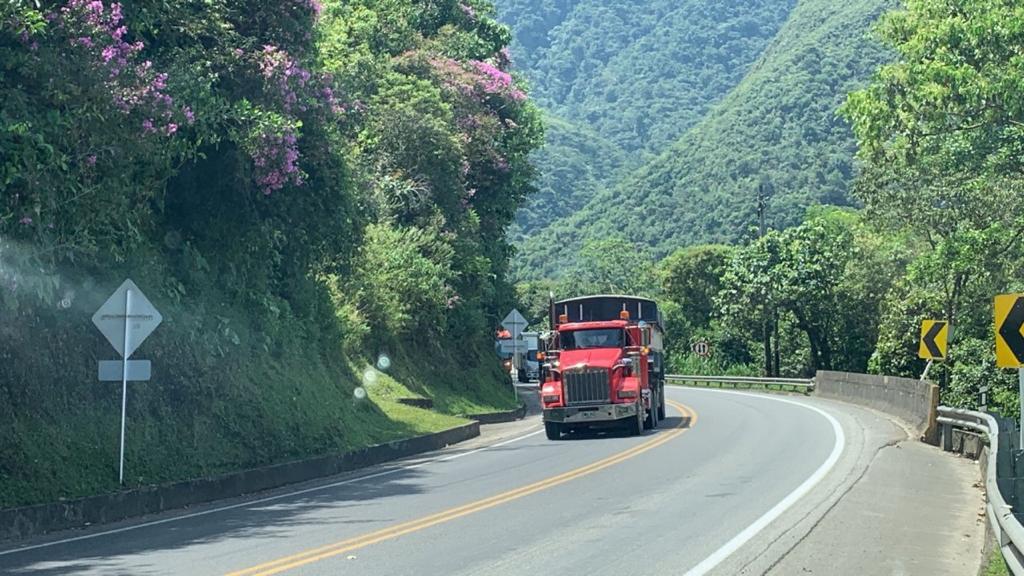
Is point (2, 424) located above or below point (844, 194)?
below

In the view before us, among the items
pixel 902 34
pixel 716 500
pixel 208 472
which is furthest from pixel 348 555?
pixel 902 34

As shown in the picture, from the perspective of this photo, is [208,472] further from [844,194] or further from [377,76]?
[844,194]

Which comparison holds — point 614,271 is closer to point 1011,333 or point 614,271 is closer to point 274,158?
point 274,158

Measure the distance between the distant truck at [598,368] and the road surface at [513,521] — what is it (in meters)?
3.67

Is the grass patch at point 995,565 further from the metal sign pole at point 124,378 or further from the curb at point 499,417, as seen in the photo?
the curb at point 499,417

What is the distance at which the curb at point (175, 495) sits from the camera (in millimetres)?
14688

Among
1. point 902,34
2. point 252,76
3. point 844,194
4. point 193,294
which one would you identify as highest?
point 844,194

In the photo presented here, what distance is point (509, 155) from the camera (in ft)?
154

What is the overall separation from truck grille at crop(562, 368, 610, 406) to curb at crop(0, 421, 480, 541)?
13.6ft

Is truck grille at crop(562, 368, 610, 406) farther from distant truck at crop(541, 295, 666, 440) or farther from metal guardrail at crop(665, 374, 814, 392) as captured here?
metal guardrail at crop(665, 374, 814, 392)

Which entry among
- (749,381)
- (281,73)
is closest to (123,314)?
(281,73)

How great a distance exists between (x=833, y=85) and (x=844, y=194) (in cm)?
2626

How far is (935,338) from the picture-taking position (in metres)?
26.1

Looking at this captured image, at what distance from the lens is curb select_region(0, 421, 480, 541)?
48.2 feet
